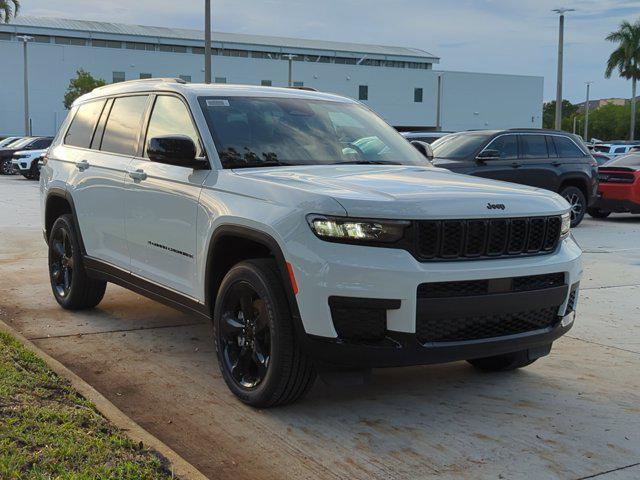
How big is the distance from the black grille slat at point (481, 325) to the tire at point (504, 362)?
68cm

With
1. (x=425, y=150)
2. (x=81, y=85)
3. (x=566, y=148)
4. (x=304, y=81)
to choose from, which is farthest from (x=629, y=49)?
(x=425, y=150)

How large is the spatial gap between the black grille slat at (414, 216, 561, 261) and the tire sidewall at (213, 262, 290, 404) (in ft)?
2.73

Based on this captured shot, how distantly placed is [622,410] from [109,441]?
2.91 meters

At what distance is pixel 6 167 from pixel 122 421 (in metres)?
31.0

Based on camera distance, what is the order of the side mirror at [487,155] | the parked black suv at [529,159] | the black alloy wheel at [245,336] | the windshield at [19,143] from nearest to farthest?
the black alloy wheel at [245,336], the side mirror at [487,155], the parked black suv at [529,159], the windshield at [19,143]

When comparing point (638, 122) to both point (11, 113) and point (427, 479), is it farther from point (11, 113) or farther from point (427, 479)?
point (427, 479)

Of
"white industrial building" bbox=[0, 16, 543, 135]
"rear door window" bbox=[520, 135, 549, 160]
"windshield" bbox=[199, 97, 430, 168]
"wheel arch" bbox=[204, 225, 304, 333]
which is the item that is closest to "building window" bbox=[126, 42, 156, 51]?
"white industrial building" bbox=[0, 16, 543, 135]

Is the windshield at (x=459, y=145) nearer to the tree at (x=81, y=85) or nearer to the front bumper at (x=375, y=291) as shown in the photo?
the front bumper at (x=375, y=291)

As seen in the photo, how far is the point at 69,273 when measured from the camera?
7.19 meters

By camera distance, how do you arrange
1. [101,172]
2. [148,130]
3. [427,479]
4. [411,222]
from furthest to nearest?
[101,172] → [148,130] → [411,222] → [427,479]

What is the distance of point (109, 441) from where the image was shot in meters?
3.86

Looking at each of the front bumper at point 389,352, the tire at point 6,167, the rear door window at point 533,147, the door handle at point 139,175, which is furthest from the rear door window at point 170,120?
the tire at point 6,167

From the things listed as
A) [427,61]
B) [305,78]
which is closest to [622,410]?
[305,78]

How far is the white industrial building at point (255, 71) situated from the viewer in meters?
65.5
